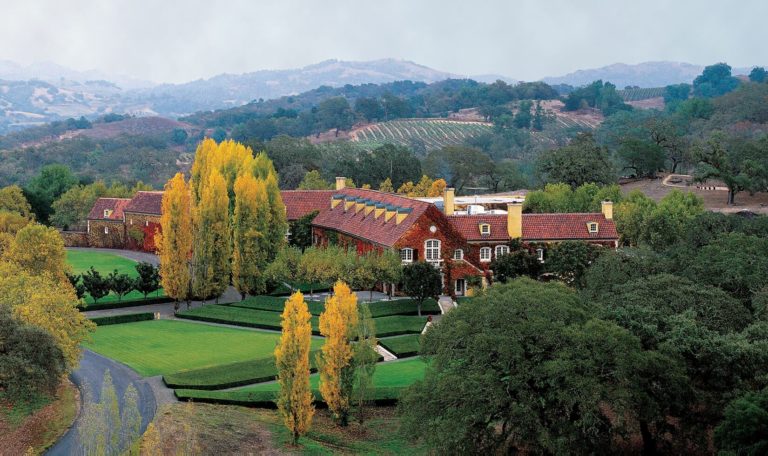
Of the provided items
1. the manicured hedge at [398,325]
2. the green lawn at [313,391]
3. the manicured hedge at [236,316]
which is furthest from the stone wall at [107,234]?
the green lawn at [313,391]

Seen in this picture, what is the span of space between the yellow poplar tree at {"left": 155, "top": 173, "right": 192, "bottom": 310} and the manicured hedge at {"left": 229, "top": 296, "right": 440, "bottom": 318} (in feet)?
10.8

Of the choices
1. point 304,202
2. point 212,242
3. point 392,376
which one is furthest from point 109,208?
point 392,376

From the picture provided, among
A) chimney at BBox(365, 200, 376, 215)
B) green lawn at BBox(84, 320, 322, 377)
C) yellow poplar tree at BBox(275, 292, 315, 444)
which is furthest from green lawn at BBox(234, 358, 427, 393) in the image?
chimney at BBox(365, 200, 376, 215)

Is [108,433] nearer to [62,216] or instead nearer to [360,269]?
[360,269]

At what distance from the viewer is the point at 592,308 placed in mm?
34812

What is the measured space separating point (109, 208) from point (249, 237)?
104 feet

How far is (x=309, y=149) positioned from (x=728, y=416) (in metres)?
82.3

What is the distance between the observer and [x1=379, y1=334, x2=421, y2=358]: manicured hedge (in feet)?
154

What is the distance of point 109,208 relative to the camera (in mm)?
88562

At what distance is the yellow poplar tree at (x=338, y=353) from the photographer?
3578 centimetres

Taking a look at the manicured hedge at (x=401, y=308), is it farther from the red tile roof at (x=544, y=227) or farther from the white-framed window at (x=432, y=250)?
the red tile roof at (x=544, y=227)

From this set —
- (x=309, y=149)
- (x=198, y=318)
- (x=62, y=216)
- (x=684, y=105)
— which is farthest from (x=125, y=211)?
(x=684, y=105)

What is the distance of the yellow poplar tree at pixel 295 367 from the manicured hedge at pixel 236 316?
18.3m

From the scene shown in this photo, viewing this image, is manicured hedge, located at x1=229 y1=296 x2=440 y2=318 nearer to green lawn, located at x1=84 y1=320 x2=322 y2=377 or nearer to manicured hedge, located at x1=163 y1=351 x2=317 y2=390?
green lawn, located at x1=84 y1=320 x2=322 y2=377
